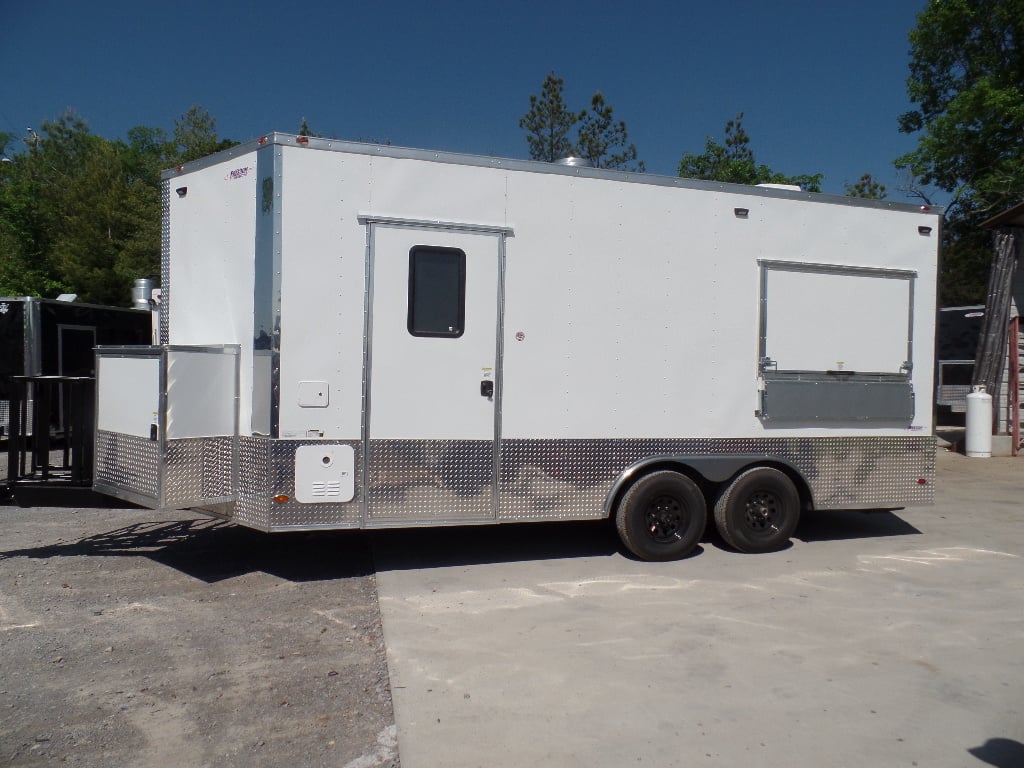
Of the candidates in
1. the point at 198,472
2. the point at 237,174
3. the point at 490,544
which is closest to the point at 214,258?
the point at 237,174

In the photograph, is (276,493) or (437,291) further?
(437,291)

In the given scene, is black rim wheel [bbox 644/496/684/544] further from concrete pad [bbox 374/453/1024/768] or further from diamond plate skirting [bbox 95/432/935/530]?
diamond plate skirting [bbox 95/432/935/530]

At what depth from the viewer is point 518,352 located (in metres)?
6.06

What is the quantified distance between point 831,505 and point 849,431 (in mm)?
643

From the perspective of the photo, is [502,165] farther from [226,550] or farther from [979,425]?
[979,425]

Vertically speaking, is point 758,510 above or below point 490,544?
above

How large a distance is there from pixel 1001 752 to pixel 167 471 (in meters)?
4.85

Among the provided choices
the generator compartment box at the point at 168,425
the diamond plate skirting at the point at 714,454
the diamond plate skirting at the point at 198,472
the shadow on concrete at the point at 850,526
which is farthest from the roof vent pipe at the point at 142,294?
the shadow on concrete at the point at 850,526

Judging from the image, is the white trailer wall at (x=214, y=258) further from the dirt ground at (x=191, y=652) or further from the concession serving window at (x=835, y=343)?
the concession serving window at (x=835, y=343)

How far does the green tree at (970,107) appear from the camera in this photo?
2027 cm

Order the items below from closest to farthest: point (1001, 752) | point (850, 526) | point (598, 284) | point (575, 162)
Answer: point (1001, 752), point (598, 284), point (575, 162), point (850, 526)

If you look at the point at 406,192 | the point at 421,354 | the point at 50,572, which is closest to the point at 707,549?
the point at 421,354

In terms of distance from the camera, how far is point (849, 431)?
273 inches

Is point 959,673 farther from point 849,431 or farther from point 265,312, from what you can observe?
point 265,312
